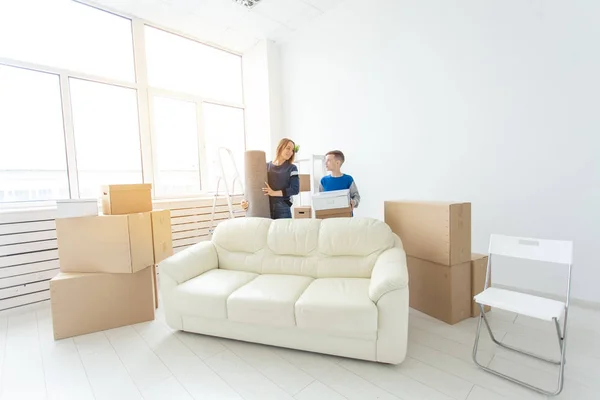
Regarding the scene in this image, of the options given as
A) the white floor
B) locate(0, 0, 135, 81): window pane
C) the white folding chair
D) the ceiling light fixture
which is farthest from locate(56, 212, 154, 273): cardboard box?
the ceiling light fixture

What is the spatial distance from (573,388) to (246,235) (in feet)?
7.84

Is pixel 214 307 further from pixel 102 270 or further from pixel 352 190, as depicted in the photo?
pixel 352 190

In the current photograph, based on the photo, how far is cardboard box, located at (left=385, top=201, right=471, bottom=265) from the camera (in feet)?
→ 7.42

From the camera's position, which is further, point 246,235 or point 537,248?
point 246,235

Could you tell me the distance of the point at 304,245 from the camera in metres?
2.51

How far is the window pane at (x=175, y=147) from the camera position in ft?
13.4

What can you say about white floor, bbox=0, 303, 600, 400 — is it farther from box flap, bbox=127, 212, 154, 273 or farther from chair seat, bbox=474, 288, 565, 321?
box flap, bbox=127, 212, 154, 273

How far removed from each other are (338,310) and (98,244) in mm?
2076

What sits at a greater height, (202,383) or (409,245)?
(409,245)

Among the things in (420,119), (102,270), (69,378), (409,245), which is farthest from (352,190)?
(69,378)

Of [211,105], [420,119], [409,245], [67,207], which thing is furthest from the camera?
[211,105]

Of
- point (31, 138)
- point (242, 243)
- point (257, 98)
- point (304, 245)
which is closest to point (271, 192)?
point (242, 243)

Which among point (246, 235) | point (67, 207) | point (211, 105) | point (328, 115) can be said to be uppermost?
point (211, 105)

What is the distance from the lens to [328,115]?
416 centimetres
